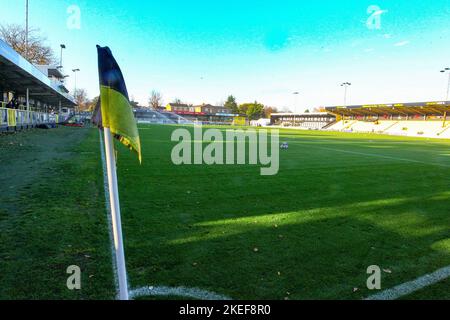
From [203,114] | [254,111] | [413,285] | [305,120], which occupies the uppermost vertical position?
[254,111]

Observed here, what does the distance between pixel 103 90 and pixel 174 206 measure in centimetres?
423

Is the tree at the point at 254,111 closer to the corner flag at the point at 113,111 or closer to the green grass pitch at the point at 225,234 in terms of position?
the green grass pitch at the point at 225,234

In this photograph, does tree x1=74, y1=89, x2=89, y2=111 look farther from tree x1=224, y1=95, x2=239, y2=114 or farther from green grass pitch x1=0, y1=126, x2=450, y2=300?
green grass pitch x1=0, y1=126, x2=450, y2=300

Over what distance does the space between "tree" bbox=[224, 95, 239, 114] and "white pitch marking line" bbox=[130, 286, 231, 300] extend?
13584 cm

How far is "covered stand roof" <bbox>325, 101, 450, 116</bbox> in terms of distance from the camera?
56606mm

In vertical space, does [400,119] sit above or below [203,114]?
below

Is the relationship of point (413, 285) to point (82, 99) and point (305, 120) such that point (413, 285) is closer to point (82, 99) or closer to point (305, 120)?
point (305, 120)

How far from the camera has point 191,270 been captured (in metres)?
3.52

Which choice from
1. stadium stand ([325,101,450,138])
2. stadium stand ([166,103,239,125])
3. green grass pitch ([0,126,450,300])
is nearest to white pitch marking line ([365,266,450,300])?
green grass pitch ([0,126,450,300])

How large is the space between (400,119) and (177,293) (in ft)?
261

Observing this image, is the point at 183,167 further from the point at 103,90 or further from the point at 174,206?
the point at 103,90

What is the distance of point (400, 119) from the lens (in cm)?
6950

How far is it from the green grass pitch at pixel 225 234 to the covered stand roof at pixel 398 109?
5978 centimetres

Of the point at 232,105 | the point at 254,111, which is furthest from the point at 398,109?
the point at 232,105
